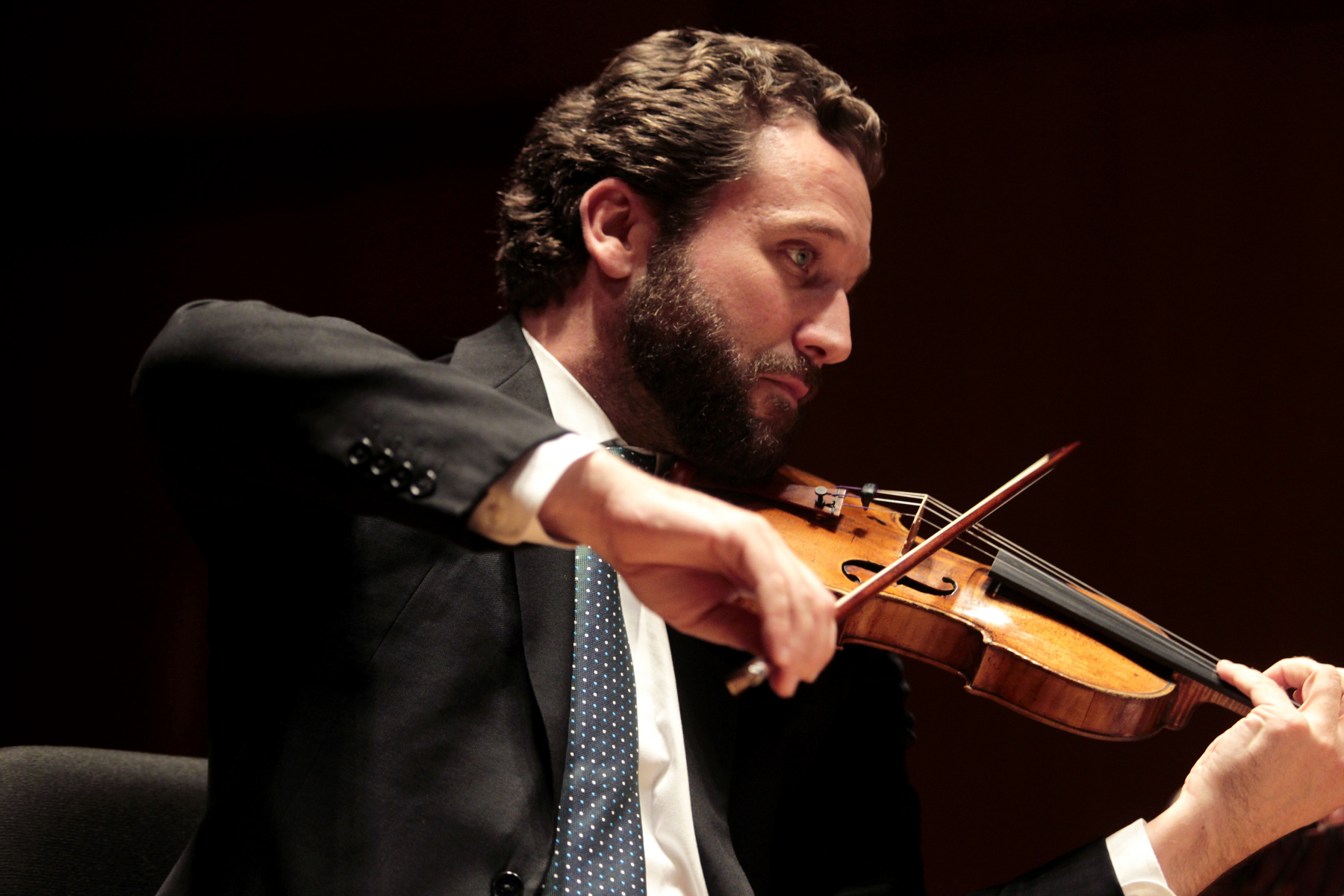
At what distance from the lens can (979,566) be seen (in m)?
1.21

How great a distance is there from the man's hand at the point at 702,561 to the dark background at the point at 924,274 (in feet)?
3.80

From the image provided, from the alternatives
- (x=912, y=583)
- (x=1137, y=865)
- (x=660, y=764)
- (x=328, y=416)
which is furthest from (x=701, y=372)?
(x=1137, y=865)

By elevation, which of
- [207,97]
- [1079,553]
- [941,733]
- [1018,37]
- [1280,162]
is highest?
[1018,37]

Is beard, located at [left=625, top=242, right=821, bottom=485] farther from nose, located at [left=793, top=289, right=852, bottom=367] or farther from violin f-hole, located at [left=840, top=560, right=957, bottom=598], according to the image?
violin f-hole, located at [left=840, top=560, right=957, bottom=598]

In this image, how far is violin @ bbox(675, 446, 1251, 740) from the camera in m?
A: 1.02

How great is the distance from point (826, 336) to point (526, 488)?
2.13 feet

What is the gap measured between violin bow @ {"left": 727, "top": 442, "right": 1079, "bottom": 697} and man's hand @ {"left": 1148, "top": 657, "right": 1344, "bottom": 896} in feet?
0.96

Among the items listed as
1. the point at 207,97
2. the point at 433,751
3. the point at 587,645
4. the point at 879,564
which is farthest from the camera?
the point at 207,97

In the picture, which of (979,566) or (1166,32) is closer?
(979,566)

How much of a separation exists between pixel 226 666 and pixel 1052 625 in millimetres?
846

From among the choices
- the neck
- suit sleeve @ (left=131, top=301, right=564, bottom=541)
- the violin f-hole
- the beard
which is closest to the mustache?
the beard

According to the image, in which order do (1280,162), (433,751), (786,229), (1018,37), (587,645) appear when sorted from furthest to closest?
(1018,37) < (1280,162) < (786,229) < (587,645) < (433,751)

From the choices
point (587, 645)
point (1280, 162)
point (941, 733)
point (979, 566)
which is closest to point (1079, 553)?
point (941, 733)

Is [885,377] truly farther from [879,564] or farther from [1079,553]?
[879,564]
